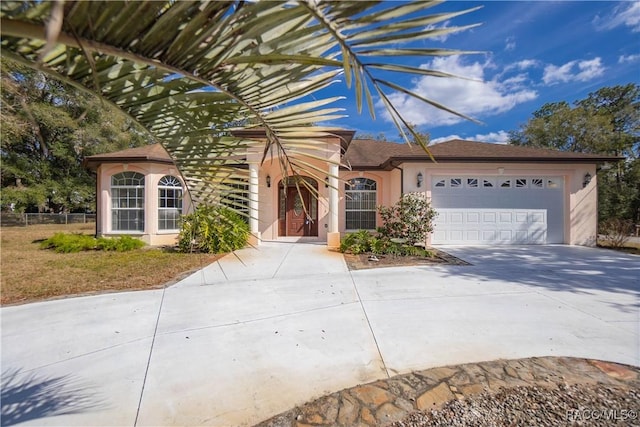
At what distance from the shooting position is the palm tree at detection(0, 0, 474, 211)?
77cm

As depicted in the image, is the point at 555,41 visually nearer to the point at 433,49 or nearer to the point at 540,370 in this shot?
the point at 540,370

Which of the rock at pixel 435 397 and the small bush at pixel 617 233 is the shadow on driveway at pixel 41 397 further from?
the small bush at pixel 617 233

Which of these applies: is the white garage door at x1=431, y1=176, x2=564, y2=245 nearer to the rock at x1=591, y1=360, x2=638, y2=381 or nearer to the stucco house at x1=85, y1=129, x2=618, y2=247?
the stucco house at x1=85, y1=129, x2=618, y2=247

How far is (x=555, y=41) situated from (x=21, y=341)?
12.6 metres

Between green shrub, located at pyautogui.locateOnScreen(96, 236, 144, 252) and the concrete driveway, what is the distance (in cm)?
607

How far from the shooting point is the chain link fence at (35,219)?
2236 cm

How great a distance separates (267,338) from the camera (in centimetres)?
345

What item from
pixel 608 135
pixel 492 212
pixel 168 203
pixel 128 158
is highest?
pixel 608 135

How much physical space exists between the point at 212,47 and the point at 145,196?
12595 millimetres

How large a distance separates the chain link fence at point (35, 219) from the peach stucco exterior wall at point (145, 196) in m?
16.3

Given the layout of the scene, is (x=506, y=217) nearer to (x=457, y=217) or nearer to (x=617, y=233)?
(x=457, y=217)

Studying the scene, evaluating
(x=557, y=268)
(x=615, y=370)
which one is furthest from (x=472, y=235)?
(x=615, y=370)

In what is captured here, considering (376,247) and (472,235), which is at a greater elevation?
(472,235)

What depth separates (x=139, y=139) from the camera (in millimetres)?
24750
